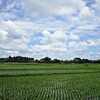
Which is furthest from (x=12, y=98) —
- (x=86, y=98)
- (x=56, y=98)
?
(x=86, y=98)

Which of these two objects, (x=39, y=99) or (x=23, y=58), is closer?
(x=39, y=99)

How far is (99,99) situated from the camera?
618cm

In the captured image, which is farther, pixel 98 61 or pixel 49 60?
pixel 49 60

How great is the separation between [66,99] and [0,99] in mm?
2853

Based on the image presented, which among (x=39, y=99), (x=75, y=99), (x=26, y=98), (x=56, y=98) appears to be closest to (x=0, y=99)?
(x=26, y=98)

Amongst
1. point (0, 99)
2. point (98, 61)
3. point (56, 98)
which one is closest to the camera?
point (0, 99)

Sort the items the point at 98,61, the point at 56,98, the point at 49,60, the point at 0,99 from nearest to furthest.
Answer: the point at 0,99
the point at 56,98
the point at 98,61
the point at 49,60

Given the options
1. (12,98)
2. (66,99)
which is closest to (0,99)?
(12,98)

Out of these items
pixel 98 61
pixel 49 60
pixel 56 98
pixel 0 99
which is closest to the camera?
pixel 0 99

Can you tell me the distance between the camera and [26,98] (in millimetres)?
6109

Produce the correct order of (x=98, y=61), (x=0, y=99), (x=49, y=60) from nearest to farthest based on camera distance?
(x=0, y=99), (x=98, y=61), (x=49, y=60)

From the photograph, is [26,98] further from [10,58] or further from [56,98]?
[10,58]

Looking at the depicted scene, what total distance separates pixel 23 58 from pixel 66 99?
259ft

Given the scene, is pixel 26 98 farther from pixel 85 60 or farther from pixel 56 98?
pixel 85 60
